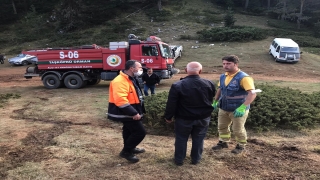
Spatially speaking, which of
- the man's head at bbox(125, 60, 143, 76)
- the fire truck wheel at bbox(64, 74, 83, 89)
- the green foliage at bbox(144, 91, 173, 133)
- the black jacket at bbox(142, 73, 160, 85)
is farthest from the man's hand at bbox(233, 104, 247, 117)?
the fire truck wheel at bbox(64, 74, 83, 89)

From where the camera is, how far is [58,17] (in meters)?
36.7

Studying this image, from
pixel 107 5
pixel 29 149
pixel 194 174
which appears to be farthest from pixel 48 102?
pixel 107 5

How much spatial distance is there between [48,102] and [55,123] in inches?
128

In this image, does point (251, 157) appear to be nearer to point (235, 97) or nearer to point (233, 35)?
point (235, 97)

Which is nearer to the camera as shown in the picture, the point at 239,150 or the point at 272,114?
the point at 239,150

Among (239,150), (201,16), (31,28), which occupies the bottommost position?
(239,150)

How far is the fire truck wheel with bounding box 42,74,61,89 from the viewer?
46.4 feet

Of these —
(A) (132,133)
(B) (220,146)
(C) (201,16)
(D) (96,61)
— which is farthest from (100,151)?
(C) (201,16)

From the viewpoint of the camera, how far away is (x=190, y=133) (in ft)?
15.1

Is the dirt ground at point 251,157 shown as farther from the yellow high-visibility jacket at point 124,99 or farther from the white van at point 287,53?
the white van at point 287,53

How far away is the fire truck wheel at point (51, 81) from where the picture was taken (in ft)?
46.4

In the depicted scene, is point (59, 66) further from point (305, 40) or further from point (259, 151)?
point (305, 40)

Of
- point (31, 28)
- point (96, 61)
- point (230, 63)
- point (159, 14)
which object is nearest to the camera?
point (230, 63)

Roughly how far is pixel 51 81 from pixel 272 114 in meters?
11.2
